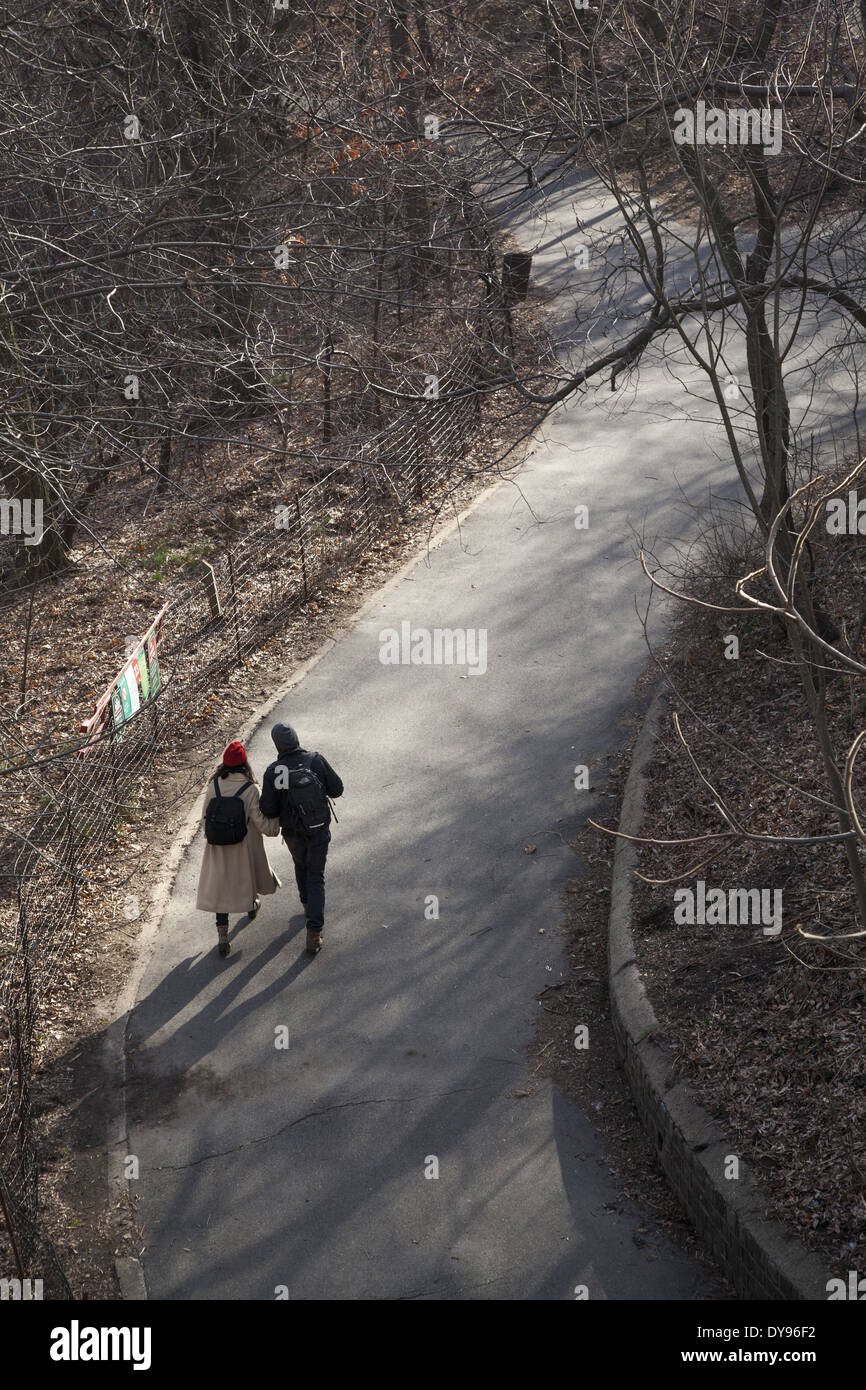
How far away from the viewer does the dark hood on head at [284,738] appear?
851 centimetres

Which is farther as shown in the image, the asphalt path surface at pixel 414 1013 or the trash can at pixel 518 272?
the trash can at pixel 518 272

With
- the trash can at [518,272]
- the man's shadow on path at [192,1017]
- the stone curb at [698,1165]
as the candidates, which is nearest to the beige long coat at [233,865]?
the man's shadow on path at [192,1017]

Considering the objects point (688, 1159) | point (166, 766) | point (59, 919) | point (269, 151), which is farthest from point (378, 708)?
point (269, 151)

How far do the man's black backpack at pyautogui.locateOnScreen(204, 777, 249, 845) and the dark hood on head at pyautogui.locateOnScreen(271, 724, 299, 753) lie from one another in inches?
19.3

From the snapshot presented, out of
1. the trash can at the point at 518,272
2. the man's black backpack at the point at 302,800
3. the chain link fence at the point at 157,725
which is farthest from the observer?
the trash can at the point at 518,272

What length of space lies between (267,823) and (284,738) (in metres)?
0.65

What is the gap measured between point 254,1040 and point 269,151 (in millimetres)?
12528

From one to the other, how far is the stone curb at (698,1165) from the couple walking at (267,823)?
2.11 meters

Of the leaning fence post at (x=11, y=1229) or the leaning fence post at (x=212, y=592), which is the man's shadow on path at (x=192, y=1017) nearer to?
the leaning fence post at (x=11, y=1229)

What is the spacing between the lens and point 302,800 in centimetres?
851

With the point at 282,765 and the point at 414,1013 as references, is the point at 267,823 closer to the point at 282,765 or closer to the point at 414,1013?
the point at 282,765

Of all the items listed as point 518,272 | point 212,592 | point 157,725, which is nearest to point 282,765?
point 157,725

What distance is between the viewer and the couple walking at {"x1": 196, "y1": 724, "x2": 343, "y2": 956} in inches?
336
